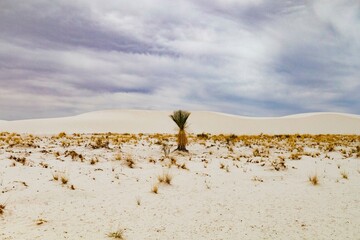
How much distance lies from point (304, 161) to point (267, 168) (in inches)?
112

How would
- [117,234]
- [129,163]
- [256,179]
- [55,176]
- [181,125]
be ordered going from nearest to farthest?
[117,234] → [55,176] → [256,179] → [129,163] → [181,125]

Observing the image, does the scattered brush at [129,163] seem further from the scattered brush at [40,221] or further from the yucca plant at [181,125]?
the scattered brush at [40,221]

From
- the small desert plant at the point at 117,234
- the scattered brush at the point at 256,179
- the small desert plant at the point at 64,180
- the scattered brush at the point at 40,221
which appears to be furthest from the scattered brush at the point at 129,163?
the small desert plant at the point at 117,234

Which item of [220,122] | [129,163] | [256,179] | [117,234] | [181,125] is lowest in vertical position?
[117,234]

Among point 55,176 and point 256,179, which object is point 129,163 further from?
point 256,179

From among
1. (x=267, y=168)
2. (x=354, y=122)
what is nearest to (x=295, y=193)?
(x=267, y=168)

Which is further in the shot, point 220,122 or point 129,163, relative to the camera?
point 220,122

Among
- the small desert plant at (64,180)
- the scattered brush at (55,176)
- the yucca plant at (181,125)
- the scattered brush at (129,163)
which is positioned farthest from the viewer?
the yucca plant at (181,125)

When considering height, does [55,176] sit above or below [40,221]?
above

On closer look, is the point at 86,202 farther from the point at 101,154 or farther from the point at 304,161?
the point at 304,161

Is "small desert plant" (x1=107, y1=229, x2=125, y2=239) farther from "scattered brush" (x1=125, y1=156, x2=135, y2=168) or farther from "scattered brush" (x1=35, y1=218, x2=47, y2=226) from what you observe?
"scattered brush" (x1=125, y1=156, x2=135, y2=168)

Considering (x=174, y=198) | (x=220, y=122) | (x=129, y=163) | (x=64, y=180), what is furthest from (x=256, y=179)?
(x=220, y=122)

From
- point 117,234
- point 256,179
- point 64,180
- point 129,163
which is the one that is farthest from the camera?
point 129,163

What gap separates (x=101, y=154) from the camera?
15539 mm
